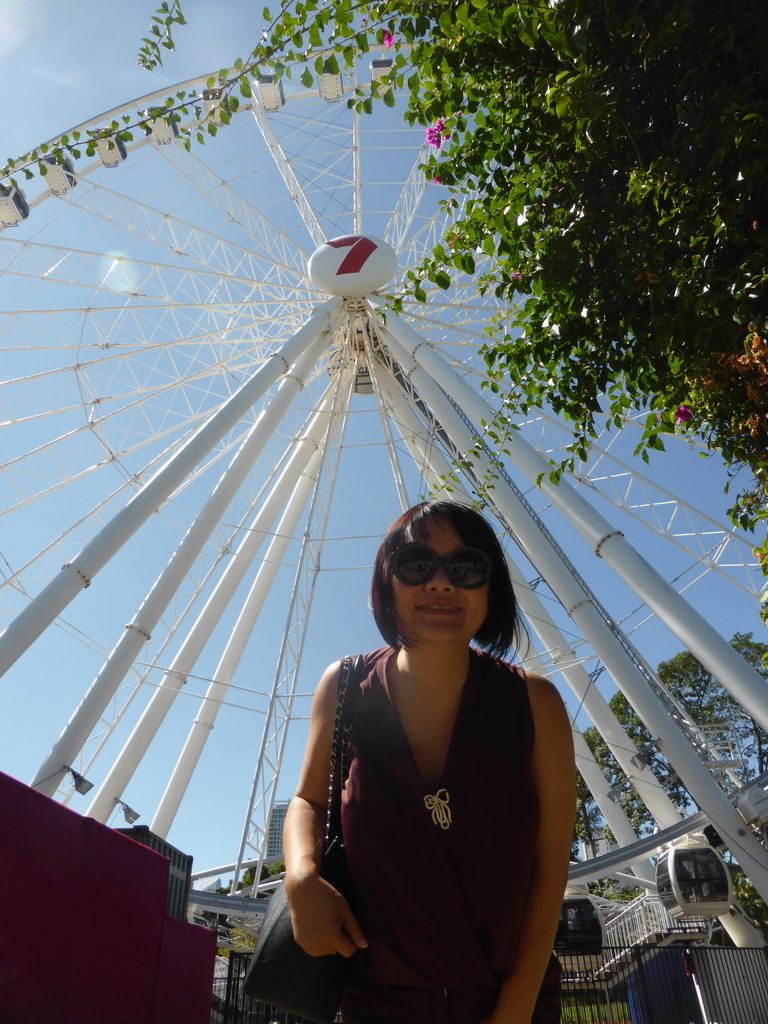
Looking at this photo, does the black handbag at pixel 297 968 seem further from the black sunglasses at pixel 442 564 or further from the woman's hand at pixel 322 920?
the black sunglasses at pixel 442 564

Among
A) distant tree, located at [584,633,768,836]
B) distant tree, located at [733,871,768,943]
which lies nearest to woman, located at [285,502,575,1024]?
distant tree, located at [733,871,768,943]

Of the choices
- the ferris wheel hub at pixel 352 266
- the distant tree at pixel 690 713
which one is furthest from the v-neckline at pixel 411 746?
the distant tree at pixel 690 713

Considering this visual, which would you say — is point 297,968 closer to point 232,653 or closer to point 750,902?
point 232,653

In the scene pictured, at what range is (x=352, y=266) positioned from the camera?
554 inches

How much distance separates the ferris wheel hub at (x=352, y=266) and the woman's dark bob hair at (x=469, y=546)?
42.1 ft

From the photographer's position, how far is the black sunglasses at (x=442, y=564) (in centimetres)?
187

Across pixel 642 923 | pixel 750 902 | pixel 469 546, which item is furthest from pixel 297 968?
pixel 750 902

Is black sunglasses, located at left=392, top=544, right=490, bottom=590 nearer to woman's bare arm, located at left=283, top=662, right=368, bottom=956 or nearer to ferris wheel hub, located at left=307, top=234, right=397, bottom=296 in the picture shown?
woman's bare arm, located at left=283, top=662, right=368, bottom=956

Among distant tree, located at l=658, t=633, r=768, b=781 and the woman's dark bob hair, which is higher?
distant tree, located at l=658, t=633, r=768, b=781

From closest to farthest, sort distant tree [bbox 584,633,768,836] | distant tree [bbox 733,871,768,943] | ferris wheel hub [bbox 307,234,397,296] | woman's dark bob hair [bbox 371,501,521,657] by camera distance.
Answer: woman's dark bob hair [bbox 371,501,521,657] < ferris wheel hub [bbox 307,234,397,296] < distant tree [bbox 733,871,768,943] < distant tree [bbox 584,633,768,836]

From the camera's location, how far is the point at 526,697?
1.76 metres

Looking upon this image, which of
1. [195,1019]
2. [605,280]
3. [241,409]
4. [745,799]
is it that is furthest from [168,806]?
[605,280]

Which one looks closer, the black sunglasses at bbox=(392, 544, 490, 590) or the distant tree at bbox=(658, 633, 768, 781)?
the black sunglasses at bbox=(392, 544, 490, 590)

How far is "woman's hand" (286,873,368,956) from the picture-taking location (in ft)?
4.83
